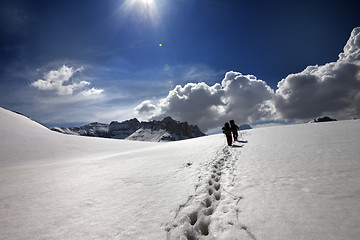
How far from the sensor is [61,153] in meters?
19.0

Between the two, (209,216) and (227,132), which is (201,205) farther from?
(227,132)

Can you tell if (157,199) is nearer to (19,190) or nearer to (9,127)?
(19,190)

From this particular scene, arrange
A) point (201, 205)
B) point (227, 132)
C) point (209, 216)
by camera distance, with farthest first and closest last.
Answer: point (227, 132) < point (201, 205) < point (209, 216)

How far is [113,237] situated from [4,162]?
766 inches

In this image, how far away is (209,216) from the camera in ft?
12.8

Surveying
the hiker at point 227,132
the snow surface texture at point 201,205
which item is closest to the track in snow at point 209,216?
the snow surface texture at point 201,205

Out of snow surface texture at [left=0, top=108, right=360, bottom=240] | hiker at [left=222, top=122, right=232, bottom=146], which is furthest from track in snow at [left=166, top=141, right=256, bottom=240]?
hiker at [left=222, top=122, right=232, bottom=146]

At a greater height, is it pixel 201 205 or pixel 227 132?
pixel 227 132

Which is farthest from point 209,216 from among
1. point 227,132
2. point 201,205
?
point 227,132

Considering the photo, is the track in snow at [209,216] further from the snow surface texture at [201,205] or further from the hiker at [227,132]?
the hiker at [227,132]

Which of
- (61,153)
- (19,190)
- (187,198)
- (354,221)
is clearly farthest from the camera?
(61,153)

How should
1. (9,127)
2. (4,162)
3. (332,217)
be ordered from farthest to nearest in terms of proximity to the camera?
1. (9,127)
2. (4,162)
3. (332,217)

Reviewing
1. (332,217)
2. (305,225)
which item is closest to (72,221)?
(305,225)

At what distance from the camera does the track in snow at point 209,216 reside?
10.8 feet
